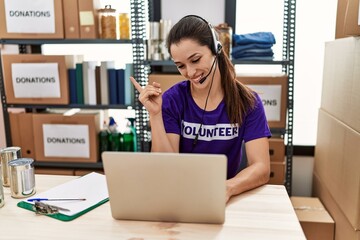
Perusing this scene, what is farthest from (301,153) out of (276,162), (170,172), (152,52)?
(170,172)

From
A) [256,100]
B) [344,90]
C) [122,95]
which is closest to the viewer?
[256,100]

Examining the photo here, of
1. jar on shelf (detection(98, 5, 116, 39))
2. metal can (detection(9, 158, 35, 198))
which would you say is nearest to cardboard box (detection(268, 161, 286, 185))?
jar on shelf (detection(98, 5, 116, 39))

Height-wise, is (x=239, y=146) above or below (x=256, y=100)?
below

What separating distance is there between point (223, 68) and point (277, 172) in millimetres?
1050

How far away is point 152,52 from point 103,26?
344mm

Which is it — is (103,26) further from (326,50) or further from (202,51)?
(326,50)

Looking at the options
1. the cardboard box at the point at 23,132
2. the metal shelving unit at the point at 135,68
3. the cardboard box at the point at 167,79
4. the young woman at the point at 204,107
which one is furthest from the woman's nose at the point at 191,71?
the cardboard box at the point at 23,132

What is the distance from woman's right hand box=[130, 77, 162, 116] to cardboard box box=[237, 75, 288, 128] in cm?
98

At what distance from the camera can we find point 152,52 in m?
2.40

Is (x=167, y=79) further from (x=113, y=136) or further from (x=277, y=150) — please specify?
(x=277, y=150)

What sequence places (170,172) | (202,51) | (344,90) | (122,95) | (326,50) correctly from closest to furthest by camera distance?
(170,172)
(202,51)
(344,90)
(326,50)
(122,95)

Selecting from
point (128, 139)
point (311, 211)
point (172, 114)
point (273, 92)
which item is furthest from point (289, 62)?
point (128, 139)

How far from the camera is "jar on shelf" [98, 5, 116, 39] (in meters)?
2.35

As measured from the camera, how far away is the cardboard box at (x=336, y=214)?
1.83 m
